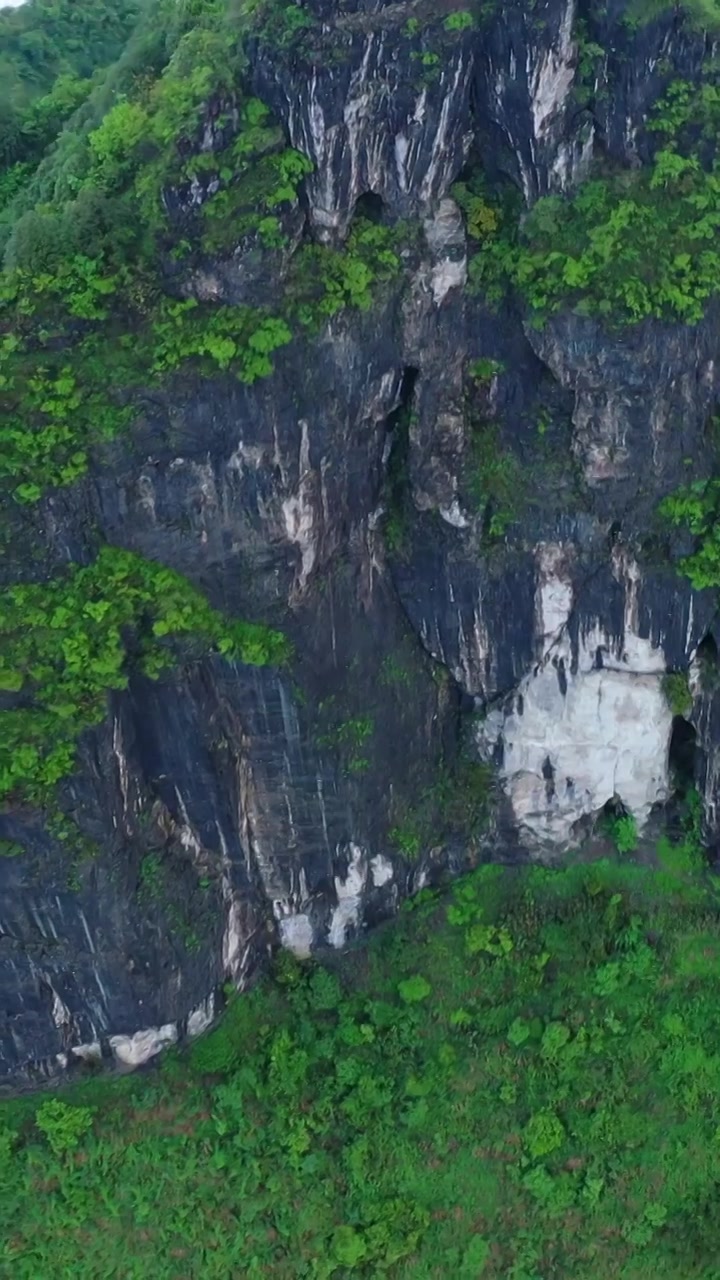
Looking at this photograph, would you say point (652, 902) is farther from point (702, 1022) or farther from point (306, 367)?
point (306, 367)

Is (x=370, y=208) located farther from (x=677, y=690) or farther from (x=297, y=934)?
(x=297, y=934)

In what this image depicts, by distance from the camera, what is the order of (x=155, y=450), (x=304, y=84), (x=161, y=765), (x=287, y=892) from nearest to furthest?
1. (x=304, y=84)
2. (x=155, y=450)
3. (x=161, y=765)
4. (x=287, y=892)

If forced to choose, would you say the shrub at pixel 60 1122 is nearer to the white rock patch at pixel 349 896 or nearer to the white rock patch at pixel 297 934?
the white rock patch at pixel 297 934

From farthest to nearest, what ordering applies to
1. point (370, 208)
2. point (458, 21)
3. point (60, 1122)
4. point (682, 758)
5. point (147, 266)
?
point (682, 758), point (60, 1122), point (370, 208), point (147, 266), point (458, 21)

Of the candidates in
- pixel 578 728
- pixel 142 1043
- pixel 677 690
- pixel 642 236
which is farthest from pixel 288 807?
pixel 642 236

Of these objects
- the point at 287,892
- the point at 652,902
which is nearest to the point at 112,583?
the point at 287,892
